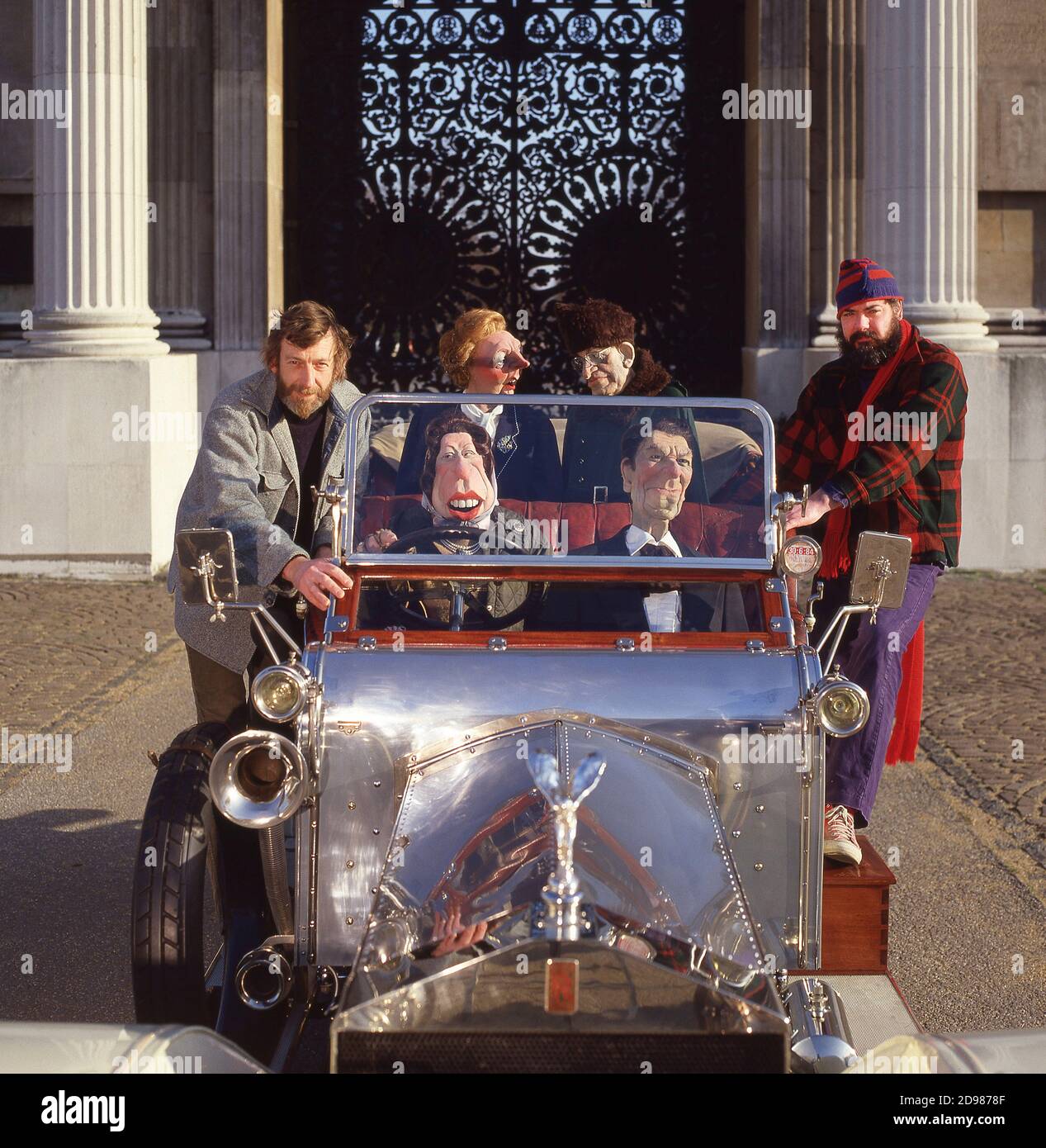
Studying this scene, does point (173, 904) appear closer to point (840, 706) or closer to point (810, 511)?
point (840, 706)

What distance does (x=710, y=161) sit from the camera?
14086 millimetres

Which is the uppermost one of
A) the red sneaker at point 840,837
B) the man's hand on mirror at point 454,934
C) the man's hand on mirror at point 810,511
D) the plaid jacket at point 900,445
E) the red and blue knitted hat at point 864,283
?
the red and blue knitted hat at point 864,283

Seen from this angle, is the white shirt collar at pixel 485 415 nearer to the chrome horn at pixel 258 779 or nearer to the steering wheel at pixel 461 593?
the steering wheel at pixel 461 593

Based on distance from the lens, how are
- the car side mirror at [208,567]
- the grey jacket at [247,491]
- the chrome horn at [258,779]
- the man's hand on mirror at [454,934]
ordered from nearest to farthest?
the man's hand on mirror at [454,934] → the chrome horn at [258,779] → the car side mirror at [208,567] → the grey jacket at [247,491]

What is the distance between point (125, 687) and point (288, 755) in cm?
522

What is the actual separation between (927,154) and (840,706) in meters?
8.91

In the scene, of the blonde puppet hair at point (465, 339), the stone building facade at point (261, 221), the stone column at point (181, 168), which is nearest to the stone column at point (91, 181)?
the stone building facade at point (261, 221)

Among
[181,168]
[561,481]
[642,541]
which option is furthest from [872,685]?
[181,168]

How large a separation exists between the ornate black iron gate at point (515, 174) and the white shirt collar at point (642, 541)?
10.6 meters

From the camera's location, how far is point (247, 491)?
441cm

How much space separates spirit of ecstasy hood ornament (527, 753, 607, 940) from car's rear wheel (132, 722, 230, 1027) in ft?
3.54

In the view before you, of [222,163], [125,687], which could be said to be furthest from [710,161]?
[125,687]

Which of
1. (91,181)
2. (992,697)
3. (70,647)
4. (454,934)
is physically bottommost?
(992,697)

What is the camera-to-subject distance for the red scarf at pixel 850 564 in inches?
200
